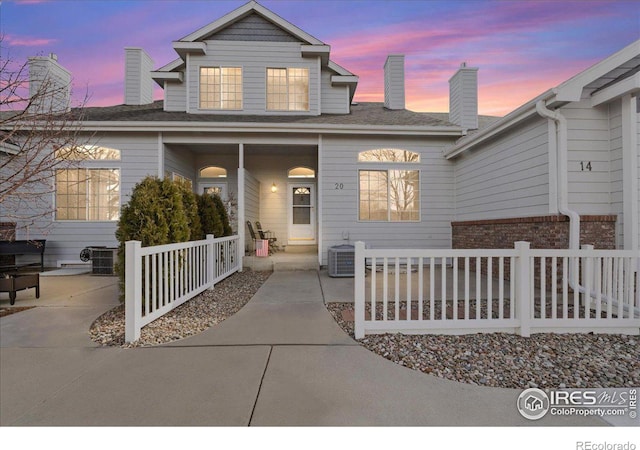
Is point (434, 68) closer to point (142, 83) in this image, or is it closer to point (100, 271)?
point (142, 83)

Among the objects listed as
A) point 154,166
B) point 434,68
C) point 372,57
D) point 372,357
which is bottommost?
point 372,357

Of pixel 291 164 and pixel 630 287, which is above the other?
pixel 291 164

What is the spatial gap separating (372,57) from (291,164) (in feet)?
14.4

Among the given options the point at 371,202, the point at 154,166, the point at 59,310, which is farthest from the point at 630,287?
the point at 154,166

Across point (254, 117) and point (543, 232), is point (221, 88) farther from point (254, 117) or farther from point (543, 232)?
point (543, 232)

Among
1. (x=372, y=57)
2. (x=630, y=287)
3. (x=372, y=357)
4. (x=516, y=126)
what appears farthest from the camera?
(x=372, y=57)

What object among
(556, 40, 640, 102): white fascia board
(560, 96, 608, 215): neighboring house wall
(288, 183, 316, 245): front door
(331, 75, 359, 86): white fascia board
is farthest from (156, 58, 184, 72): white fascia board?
(560, 96, 608, 215): neighboring house wall

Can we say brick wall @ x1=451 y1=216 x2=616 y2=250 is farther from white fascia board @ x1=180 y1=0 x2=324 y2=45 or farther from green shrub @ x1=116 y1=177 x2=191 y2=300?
white fascia board @ x1=180 y1=0 x2=324 y2=45

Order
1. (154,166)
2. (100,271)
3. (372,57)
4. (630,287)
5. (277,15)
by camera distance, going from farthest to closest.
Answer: (372,57)
(277,15)
(154,166)
(100,271)
(630,287)

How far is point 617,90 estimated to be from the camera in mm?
4359

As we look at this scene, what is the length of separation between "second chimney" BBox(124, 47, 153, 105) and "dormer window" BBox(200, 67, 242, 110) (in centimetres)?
265

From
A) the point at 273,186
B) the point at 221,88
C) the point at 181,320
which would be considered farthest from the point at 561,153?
the point at 221,88

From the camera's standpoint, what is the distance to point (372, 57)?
32.3ft

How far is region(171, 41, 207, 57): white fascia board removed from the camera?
8.55 m
